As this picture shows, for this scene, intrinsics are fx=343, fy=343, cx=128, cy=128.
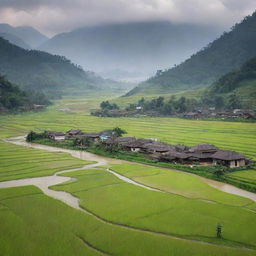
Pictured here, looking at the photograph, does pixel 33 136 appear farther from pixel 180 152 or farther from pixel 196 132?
pixel 196 132

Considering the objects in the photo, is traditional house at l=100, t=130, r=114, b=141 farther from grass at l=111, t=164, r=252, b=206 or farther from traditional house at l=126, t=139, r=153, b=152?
grass at l=111, t=164, r=252, b=206

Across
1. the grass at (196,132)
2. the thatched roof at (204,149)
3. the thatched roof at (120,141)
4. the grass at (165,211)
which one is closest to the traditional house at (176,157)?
the thatched roof at (204,149)

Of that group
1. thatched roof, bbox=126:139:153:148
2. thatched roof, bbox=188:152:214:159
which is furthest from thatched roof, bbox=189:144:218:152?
thatched roof, bbox=126:139:153:148

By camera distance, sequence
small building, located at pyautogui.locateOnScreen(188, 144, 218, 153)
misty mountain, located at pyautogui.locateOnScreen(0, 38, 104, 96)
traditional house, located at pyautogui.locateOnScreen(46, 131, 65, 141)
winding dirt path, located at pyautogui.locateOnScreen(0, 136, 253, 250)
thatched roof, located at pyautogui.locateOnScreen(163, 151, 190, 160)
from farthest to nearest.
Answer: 1. misty mountain, located at pyautogui.locateOnScreen(0, 38, 104, 96)
2. traditional house, located at pyautogui.locateOnScreen(46, 131, 65, 141)
3. small building, located at pyautogui.locateOnScreen(188, 144, 218, 153)
4. thatched roof, located at pyautogui.locateOnScreen(163, 151, 190, 160)
5. winding dirt path, located at pyautogui.locateOnScreen(0, 136, 253, 250)

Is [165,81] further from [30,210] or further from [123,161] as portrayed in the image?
[30,210]

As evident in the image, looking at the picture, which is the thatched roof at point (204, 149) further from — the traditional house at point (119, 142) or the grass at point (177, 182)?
the traditional house at point (119, 142)

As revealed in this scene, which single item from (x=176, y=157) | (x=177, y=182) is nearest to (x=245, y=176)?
(x=177, y=182)

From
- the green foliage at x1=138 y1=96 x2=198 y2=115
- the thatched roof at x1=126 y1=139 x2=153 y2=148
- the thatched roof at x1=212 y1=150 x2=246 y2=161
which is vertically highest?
the green foliage at x1=138 y1=96 x2=198 y2=115

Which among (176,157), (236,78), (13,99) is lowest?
(176,157)
